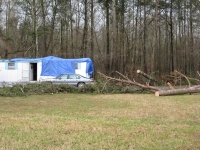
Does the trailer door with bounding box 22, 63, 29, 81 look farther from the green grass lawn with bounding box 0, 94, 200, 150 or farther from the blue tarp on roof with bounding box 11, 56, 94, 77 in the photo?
the green grass lawn with bounding box 0, 94, 200, 150

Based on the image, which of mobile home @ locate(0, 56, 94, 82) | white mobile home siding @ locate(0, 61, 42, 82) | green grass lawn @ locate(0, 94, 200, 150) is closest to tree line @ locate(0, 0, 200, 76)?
mobile home @ locate(0, 56, 94, 82)

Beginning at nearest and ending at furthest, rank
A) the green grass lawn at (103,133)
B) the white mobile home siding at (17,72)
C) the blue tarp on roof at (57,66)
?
the green grass lawn at (103,133) → the white mobile home siding at (17,72) → the blue tarp on roof at (57,66)

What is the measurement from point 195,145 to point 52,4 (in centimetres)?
2838

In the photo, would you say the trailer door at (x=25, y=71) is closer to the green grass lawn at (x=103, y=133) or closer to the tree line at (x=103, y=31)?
the tree line at (x=103, y=31)

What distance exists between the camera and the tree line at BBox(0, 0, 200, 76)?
3056 centimetres

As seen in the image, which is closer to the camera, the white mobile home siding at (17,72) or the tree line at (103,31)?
the white mobile home siding at (17,72)

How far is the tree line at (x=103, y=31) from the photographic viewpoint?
3056cm

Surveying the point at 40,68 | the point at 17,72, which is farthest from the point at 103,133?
the point at 17,72

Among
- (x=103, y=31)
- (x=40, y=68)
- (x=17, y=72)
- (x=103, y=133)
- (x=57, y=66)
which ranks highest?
(x=103, y=31)

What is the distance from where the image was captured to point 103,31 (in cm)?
3722

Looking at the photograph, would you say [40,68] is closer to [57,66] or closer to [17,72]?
[57,66]

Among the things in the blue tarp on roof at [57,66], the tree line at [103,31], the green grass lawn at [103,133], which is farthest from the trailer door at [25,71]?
the green grass lawn at [103,133]

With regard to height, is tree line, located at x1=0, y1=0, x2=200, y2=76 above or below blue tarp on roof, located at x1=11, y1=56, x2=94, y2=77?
above

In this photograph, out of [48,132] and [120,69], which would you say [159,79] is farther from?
[48,132]
